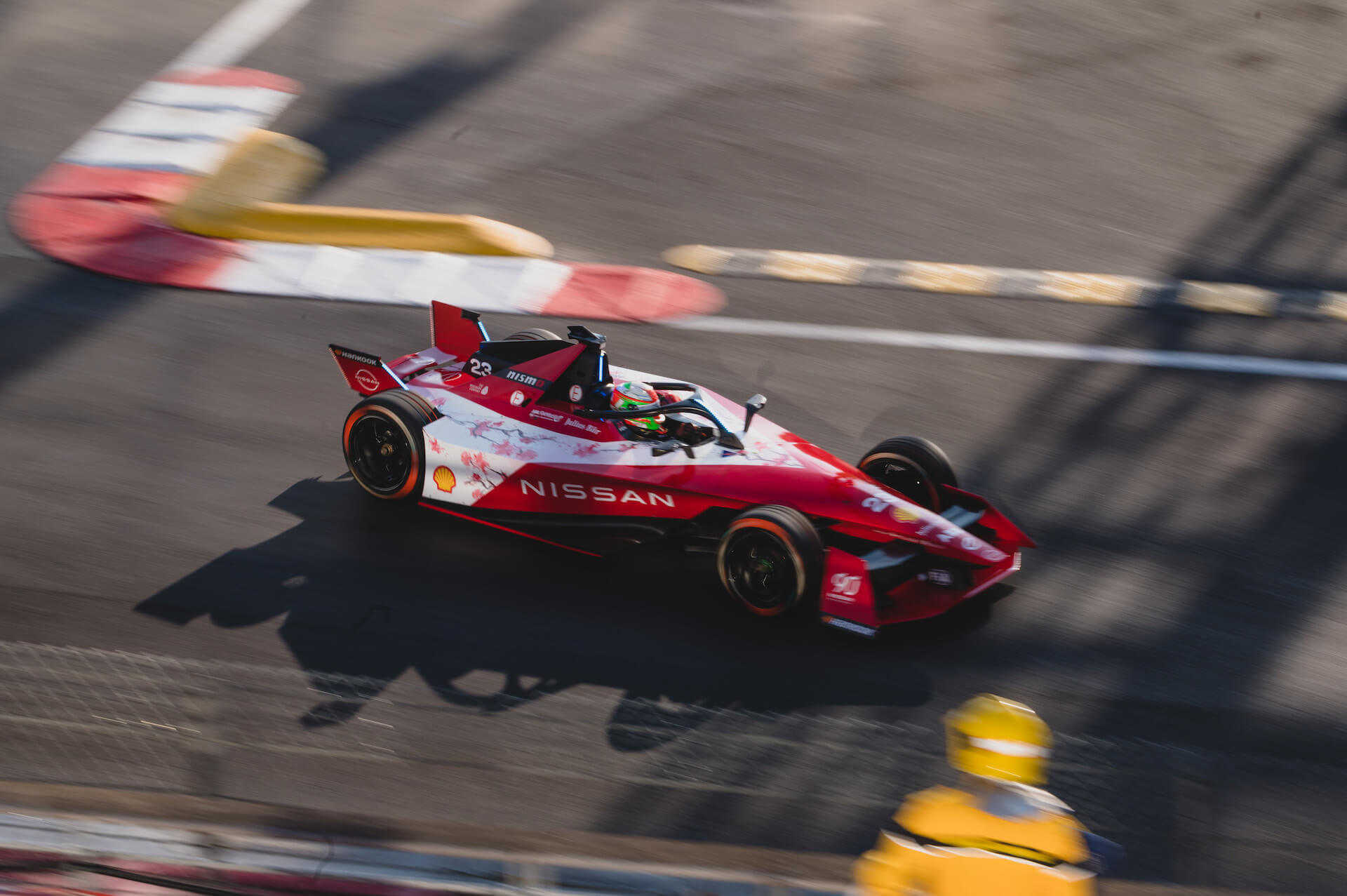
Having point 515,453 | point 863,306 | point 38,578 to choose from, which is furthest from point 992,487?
point 38,578

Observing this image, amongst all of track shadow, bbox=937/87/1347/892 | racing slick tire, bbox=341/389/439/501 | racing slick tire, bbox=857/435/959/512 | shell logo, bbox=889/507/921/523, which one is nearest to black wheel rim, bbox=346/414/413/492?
racing slick tire, bbox=341/389/439/501

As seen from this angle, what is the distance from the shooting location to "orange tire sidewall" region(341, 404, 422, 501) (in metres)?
8.48

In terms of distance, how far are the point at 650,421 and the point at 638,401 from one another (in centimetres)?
17

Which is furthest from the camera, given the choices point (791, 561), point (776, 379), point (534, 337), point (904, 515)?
point (776, 379)

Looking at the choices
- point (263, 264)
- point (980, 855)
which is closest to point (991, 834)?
point (980, 855)

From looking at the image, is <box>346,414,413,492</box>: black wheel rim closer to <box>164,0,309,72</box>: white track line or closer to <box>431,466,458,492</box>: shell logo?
<box>431,466,458,492</box>: shell logo

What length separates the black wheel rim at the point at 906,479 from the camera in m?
8.32

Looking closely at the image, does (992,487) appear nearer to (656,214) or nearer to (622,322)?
(622,322)

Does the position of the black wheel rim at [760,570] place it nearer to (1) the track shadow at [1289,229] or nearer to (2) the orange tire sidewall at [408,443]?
(2) the orange tire sidewall at [408,443]

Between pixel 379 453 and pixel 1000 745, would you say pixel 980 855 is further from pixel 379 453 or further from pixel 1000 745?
pixel 379 453

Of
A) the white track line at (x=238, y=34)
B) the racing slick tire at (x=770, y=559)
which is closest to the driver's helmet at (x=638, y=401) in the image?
the racing slick tire at (x=770, y=559)

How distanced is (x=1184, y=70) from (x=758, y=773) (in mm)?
12317

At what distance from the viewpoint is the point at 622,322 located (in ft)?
37.4

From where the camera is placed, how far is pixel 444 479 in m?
8.53
